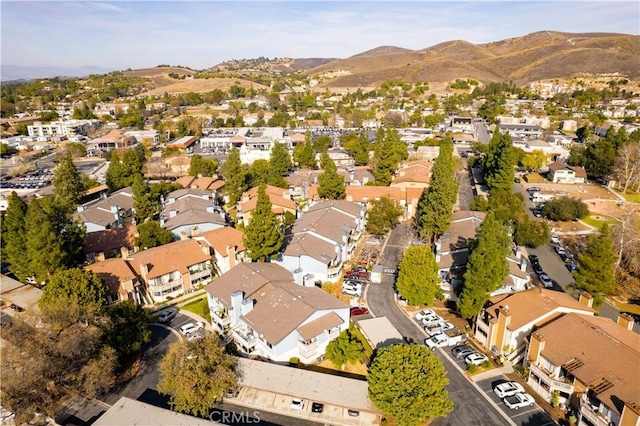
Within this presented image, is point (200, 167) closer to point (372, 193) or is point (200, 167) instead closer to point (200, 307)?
point (372, 193)

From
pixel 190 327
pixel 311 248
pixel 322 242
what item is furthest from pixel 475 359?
pixel 190 327

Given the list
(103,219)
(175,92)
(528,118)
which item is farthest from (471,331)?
(175,92)

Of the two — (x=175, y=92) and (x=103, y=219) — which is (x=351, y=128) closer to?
(x=103, y=219)

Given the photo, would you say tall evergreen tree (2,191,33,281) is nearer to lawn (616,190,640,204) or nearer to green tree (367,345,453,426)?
green tree (367,345,453,426)

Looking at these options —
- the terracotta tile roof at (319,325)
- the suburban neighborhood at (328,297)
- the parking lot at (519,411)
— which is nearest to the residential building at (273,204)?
the suburban neighborhood at (328,297)

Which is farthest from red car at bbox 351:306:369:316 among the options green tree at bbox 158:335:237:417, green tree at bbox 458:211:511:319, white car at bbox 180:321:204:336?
white car at bbox 180:321:204:336
